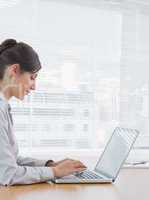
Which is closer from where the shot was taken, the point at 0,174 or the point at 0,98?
the point at 0,174

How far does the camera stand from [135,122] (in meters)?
2.89

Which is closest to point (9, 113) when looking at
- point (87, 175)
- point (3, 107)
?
point (3, 107)

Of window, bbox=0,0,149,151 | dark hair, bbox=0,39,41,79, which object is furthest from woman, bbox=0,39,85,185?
window, bbox=0,0,149,151

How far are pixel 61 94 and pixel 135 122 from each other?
0.58 m

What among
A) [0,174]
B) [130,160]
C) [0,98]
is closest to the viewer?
[0,174]

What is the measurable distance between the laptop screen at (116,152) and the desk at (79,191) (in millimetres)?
73

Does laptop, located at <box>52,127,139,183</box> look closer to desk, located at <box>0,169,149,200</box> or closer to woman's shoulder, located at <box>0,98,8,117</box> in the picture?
desk, located at <box>0,169,149,200</box>

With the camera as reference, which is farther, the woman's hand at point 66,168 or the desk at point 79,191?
the woman's hand at point 66,168

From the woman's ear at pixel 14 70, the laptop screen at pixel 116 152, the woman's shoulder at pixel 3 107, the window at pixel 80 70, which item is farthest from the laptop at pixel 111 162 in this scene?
the window at pixel 80 70

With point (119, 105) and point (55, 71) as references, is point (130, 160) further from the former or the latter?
point (55, 71)

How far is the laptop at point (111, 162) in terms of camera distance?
5.92ft

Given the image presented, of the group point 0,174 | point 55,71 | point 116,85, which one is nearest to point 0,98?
point 0,174

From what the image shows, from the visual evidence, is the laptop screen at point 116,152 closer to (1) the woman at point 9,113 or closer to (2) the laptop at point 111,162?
(2) the laptop at point 111,162

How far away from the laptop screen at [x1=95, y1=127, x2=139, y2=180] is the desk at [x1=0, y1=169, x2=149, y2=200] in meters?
0.07
